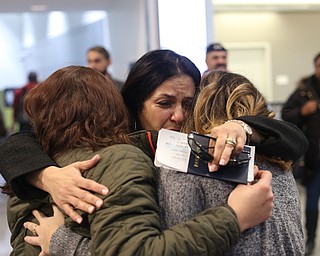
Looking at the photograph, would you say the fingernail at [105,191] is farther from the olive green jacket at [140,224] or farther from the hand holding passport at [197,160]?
the hand holding passport at [197,160]

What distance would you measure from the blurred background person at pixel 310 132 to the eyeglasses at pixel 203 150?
112 inches

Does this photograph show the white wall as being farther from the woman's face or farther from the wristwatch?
the wristwatch

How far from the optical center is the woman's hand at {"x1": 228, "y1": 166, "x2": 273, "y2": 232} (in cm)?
101

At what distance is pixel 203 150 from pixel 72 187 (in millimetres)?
297

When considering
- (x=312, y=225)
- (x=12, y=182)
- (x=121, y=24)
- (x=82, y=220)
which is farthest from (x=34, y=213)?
(x=121, y=24)

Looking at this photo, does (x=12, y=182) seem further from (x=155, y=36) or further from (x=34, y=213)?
(x=155, y=36)

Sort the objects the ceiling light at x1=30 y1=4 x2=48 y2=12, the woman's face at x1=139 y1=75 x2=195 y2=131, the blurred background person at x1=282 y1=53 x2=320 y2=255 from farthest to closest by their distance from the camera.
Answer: the ceiling light at x1=30 y1=4 x2=48 y2=12 < the blurred background person at x1=282 y1=53 x2=320 y2=255 < the woman's face at x1=139 y1=75 x2=195 y2=131

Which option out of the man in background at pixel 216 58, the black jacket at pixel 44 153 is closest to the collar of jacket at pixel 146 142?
the black jacket at pixel 44 153

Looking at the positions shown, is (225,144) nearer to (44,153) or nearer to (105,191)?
(105,191)

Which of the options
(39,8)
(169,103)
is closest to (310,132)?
(169,103)

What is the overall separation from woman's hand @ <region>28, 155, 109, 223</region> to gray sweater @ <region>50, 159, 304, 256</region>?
7cm

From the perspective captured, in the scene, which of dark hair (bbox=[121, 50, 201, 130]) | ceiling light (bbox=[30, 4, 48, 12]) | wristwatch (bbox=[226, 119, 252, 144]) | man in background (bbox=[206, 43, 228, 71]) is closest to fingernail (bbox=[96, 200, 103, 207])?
wristwatch (bbox=[226, 119, 252, 144])

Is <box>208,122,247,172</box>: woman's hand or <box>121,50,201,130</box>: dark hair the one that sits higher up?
<box>121,50,201,130</box>: dark hair

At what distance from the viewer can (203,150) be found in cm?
102
